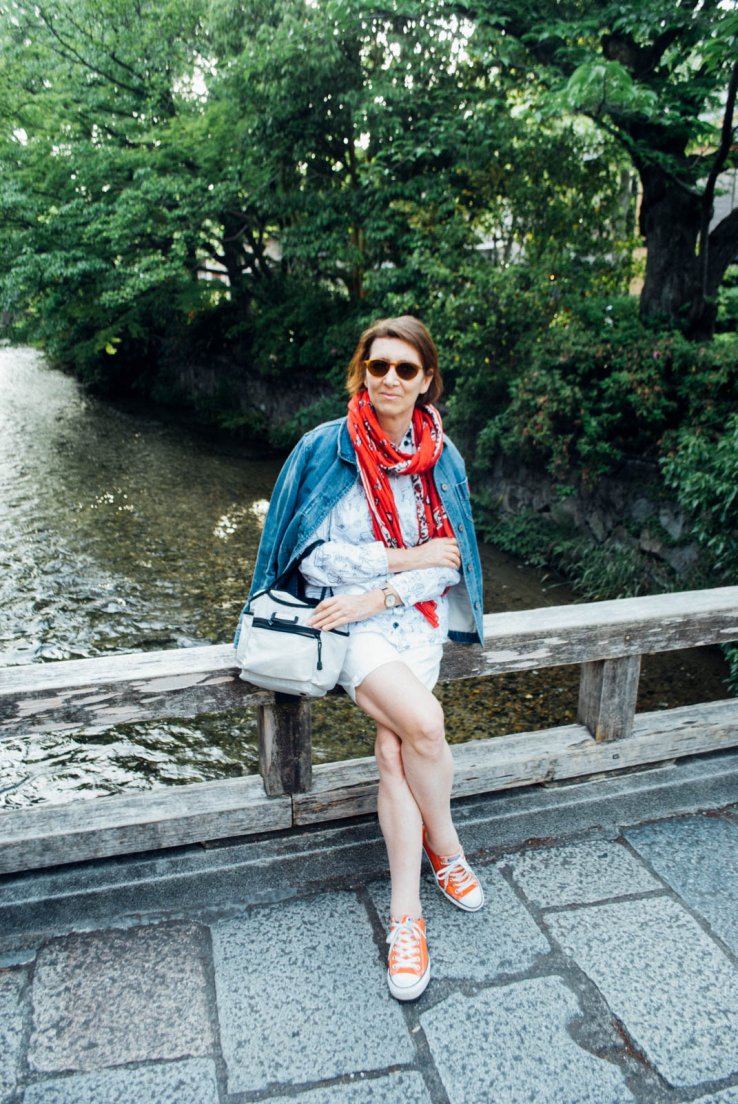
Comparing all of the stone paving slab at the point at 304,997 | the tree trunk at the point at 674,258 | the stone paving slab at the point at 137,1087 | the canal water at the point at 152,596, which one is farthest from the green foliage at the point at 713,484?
the stone paving slab at the point at 137,1087

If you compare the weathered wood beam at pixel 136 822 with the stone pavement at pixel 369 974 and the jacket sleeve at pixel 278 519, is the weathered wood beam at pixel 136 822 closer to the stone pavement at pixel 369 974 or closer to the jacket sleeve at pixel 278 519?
the stone pavement at pixel 369 974

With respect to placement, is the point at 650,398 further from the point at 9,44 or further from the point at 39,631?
the point at 9,44

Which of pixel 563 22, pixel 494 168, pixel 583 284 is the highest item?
pixel 563 22

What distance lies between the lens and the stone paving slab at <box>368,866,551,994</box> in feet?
6.77

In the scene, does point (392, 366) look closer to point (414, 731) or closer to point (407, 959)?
point (414, 731)

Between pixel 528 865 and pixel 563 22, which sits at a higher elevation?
pixel 563 22

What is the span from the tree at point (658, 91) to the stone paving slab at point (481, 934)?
4.78 meters

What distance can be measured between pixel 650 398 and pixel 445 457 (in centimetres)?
450

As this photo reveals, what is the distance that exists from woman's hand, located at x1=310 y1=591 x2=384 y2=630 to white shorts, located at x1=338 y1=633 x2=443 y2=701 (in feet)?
0.23

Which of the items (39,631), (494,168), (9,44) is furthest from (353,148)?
(39,631)

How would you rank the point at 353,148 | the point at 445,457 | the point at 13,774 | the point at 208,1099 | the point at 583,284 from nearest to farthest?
the point at 208,1099
the point at 445,457
the point at 13,774
the point at 583,284
the point at 353,148

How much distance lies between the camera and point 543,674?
17.6 ft

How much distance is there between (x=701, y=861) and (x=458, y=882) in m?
0.82

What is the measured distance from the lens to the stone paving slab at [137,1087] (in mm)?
1687
